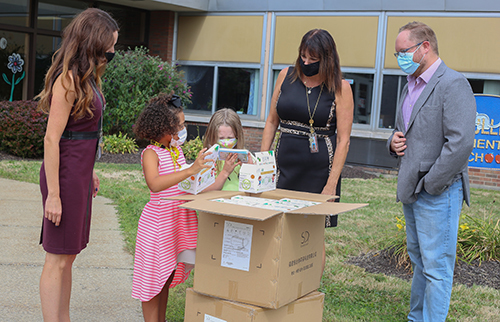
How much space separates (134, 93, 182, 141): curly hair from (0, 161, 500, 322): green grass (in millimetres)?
1283

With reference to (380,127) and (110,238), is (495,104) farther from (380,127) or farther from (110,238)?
(380,127)

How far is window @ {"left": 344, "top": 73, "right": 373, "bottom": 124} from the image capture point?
12180mm

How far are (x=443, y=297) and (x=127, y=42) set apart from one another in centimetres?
1276

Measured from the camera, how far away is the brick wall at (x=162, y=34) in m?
14.3

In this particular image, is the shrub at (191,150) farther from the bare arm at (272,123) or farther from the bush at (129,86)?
the bare arm at (272,123)

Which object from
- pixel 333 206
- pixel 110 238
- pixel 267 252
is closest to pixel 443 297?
pixel 333 206

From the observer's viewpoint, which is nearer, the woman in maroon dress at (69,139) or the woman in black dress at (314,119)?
the woman in maroon dress at (69,139)

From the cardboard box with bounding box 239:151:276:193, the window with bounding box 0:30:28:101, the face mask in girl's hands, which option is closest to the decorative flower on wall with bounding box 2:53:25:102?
the window with bounding box 0:30:28:101

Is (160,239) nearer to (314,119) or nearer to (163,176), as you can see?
(163,176)

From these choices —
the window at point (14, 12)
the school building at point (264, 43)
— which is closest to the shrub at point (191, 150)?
the school building at point (264, 43)

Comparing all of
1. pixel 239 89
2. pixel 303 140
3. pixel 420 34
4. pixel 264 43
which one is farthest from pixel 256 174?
pixel 239 89

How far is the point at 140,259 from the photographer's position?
2.98m

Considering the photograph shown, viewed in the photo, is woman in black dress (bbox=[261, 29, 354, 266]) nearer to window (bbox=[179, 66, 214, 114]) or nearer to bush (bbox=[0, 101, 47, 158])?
bush (bbox=[0, 101, 47, 158])

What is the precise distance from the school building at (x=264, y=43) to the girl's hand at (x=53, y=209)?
10036mm
